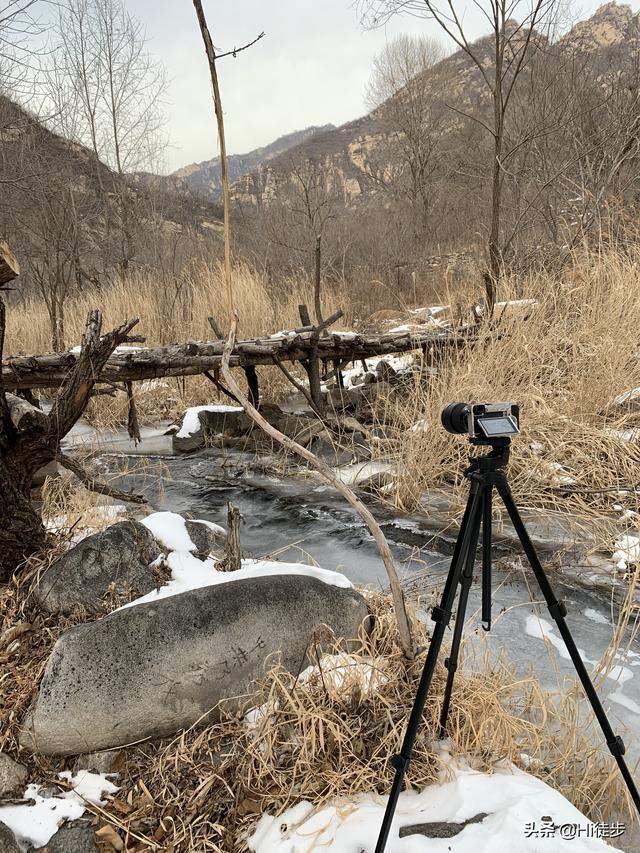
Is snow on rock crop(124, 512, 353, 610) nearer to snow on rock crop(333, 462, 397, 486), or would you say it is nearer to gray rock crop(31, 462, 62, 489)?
gray rock crop(31, 462, 62, 489)

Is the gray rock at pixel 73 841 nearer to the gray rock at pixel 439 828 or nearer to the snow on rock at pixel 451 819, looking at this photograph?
the snow on rock at pixel 451 819

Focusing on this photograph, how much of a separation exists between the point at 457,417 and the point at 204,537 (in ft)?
5.30

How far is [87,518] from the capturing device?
2.83 metres

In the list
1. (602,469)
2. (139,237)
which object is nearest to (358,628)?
(602,469)

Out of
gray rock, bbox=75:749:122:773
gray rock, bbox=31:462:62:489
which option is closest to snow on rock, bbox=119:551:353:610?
gray rock, bbox=75:749:122:773

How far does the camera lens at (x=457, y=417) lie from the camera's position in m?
1.11

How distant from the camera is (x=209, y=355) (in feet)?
14.9

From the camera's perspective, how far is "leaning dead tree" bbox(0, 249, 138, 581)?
209cm

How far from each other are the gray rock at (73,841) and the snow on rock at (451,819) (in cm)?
41

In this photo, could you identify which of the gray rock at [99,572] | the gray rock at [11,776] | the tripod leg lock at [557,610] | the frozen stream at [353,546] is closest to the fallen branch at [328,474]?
the tripod leg lock at [557,610]

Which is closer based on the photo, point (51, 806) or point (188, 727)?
point (51, 806)

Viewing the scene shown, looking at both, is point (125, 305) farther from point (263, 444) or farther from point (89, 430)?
point (263, 444)

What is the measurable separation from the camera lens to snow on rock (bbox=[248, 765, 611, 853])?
2.87 feet

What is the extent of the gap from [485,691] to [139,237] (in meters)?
9.23
